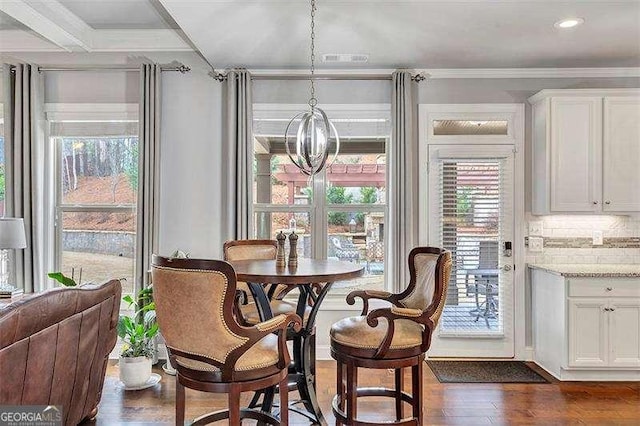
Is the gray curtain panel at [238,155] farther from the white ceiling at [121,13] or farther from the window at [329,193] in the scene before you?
the white ceiling at [121,13]

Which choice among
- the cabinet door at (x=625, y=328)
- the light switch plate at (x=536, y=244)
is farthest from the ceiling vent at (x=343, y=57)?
the cabinet door at (x=625, y=328)

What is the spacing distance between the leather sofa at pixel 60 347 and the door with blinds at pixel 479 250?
290cm

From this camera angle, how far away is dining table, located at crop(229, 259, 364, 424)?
2287mm

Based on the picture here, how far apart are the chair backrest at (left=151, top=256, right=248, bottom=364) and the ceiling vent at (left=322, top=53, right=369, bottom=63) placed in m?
2.53

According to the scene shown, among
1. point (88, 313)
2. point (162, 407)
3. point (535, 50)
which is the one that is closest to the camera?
point (88, 313)

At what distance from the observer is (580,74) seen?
408 cm

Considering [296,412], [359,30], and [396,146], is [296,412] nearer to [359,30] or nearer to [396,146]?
[396,146]

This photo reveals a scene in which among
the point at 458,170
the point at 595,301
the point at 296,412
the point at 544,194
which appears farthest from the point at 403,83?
the point at 296,412

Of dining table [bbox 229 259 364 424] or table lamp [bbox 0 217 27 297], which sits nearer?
dining table [bbox 229 259 364 424]

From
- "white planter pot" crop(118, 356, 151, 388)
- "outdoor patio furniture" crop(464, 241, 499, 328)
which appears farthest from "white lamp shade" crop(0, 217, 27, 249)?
"outdoor patio furniture" crop(464, 241, 499, 328)

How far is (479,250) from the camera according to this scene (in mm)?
4078

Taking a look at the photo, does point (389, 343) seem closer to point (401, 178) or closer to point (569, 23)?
point (401, 178)

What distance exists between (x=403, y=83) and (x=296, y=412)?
2.94m

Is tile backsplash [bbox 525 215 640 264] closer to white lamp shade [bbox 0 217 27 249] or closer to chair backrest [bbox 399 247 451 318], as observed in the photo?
chair backrest [bbox 399 247 451 318]
